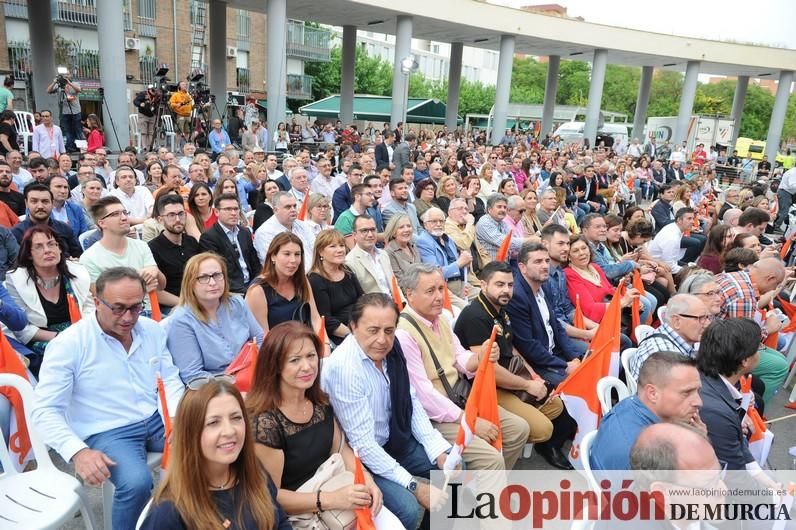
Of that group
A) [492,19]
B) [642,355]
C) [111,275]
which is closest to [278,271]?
[111,275]

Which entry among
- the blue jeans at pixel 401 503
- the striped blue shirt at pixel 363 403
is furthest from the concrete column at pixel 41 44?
the blue jeans at pixel 401 503

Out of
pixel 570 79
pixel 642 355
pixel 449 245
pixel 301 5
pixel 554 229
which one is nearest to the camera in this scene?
pixel 642 355

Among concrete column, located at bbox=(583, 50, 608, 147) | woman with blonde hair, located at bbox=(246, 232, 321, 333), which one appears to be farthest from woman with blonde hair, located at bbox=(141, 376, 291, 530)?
concrete column, located at bbox=(583, 50, 608, 147)

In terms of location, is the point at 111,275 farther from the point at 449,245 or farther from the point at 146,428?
the point at 449,245

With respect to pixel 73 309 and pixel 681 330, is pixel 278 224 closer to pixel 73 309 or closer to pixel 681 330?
pixel 73 309

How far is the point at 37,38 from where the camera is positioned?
16094 mm

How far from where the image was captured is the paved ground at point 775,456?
9.93ft

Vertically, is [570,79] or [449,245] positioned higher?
[570,79]

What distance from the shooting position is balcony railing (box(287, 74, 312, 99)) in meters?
38.2

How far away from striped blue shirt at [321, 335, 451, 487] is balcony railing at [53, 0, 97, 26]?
2826 cm

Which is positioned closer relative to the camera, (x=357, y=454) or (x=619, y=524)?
(x=619, y=524)

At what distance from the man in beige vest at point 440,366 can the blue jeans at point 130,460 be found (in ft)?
4.41

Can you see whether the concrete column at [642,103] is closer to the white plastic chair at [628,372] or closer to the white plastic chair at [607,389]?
the white plastic chair at [628,372]

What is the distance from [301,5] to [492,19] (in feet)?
25.0
